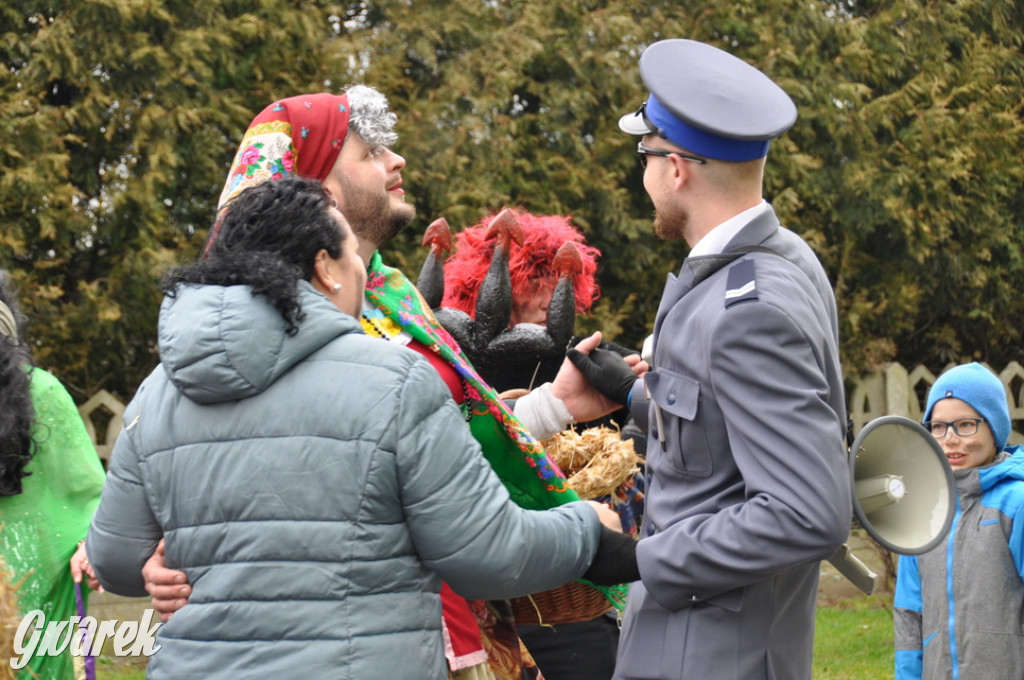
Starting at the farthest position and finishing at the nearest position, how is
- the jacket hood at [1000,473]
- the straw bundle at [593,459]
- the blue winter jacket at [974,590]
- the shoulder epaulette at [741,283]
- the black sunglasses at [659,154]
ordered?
1. the jacket hood at [1000,473]
2. the blue winter jacket at [974,590]
3. the straw bundle at [593,459]
4. the black sunglasses at [659,154]
5. the shoulder epaulette at [741,283]

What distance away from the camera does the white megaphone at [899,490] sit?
2.21 meters

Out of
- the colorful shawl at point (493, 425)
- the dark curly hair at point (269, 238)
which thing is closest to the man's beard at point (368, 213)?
the colorful shawl at point (493, 425)

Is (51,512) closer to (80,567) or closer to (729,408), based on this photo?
(80,567)

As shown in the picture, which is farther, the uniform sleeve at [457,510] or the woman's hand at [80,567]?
the woman's hand at [80,567]

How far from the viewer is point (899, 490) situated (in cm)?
225

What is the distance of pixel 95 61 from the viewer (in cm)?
698

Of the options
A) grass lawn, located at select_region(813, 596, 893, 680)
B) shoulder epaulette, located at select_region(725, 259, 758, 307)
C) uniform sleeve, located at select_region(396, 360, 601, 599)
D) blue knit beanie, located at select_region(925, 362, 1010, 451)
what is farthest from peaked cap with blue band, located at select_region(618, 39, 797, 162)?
grass lawn, located at select_region(813, 596, 893, 680)

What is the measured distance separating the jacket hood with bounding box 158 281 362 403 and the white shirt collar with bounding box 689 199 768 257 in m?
0.76

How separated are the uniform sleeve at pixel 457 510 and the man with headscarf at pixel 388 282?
596 mm

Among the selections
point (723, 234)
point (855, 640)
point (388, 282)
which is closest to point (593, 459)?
point (388, 282)

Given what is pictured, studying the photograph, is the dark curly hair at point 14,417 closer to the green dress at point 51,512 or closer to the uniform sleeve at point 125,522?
the green dress at point 51,512

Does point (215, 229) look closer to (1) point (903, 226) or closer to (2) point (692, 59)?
(2) point (692, 59)

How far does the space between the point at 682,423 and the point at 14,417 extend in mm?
1989

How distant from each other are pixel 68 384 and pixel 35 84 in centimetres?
204
